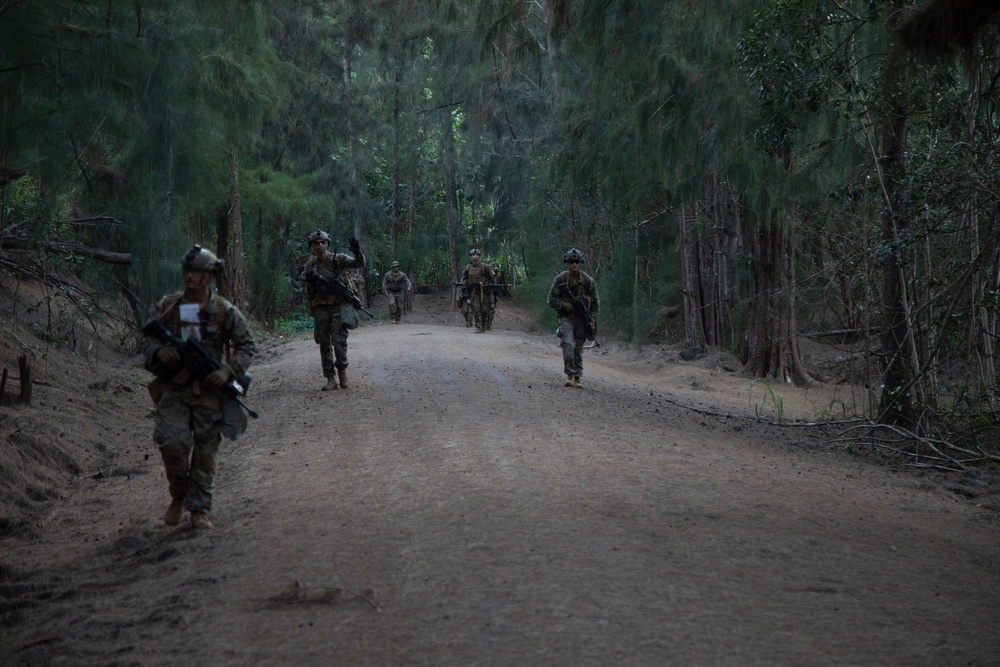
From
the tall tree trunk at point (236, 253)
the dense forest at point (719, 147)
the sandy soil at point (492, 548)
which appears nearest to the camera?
the sandy soil at point (492, 548)

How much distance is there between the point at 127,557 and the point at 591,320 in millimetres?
8200

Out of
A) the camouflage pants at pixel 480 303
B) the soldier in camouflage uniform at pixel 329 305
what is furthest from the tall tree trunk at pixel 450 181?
the soldier in camouflage uniform at pixel 329 305

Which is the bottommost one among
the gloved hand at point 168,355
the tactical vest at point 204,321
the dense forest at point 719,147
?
the gloved hand at point 168,355

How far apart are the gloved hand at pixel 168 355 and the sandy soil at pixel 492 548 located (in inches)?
43.6

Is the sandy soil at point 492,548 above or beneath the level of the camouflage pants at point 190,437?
beneath

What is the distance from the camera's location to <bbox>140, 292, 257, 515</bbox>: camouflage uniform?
6.22 m

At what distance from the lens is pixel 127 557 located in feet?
19.9

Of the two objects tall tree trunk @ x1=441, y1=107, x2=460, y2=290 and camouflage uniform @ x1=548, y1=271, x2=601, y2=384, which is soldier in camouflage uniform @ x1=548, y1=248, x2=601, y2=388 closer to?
camouflage uniform @ x1=548, y1=271, x2=601, y2=384

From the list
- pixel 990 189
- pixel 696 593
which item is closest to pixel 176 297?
pixel 696 593

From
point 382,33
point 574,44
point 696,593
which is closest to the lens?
point 696,593

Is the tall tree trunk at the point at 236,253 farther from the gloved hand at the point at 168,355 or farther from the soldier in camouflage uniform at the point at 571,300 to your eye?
the gloved hand at the point at 168,355

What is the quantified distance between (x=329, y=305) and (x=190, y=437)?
21.3ft

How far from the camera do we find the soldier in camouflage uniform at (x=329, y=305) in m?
12.6

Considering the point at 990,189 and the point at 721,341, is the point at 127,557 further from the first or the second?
the point at 721,341
